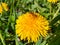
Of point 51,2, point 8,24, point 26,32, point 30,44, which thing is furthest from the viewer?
point 51,2

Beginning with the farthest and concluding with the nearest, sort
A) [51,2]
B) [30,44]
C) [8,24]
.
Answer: [51,2]
[8,24]
[30,44]

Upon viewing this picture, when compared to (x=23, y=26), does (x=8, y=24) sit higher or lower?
lower

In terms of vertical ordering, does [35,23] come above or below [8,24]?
above

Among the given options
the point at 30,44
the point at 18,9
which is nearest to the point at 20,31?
the point at 30,44

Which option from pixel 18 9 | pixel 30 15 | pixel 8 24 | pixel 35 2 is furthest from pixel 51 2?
pixel 30 15

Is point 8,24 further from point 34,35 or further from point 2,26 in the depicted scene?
point 34,35

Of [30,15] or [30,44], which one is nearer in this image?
[30,15]

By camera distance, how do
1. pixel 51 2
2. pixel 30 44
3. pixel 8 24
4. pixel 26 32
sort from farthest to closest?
pixel 51 2
pixel 8 24
pixel 30 44
pixel 26 32

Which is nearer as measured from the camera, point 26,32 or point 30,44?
point 26,32

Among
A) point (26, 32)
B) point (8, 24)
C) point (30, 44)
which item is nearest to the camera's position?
point (26, 32)

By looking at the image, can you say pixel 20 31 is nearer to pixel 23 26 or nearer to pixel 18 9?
pixel 23 26
